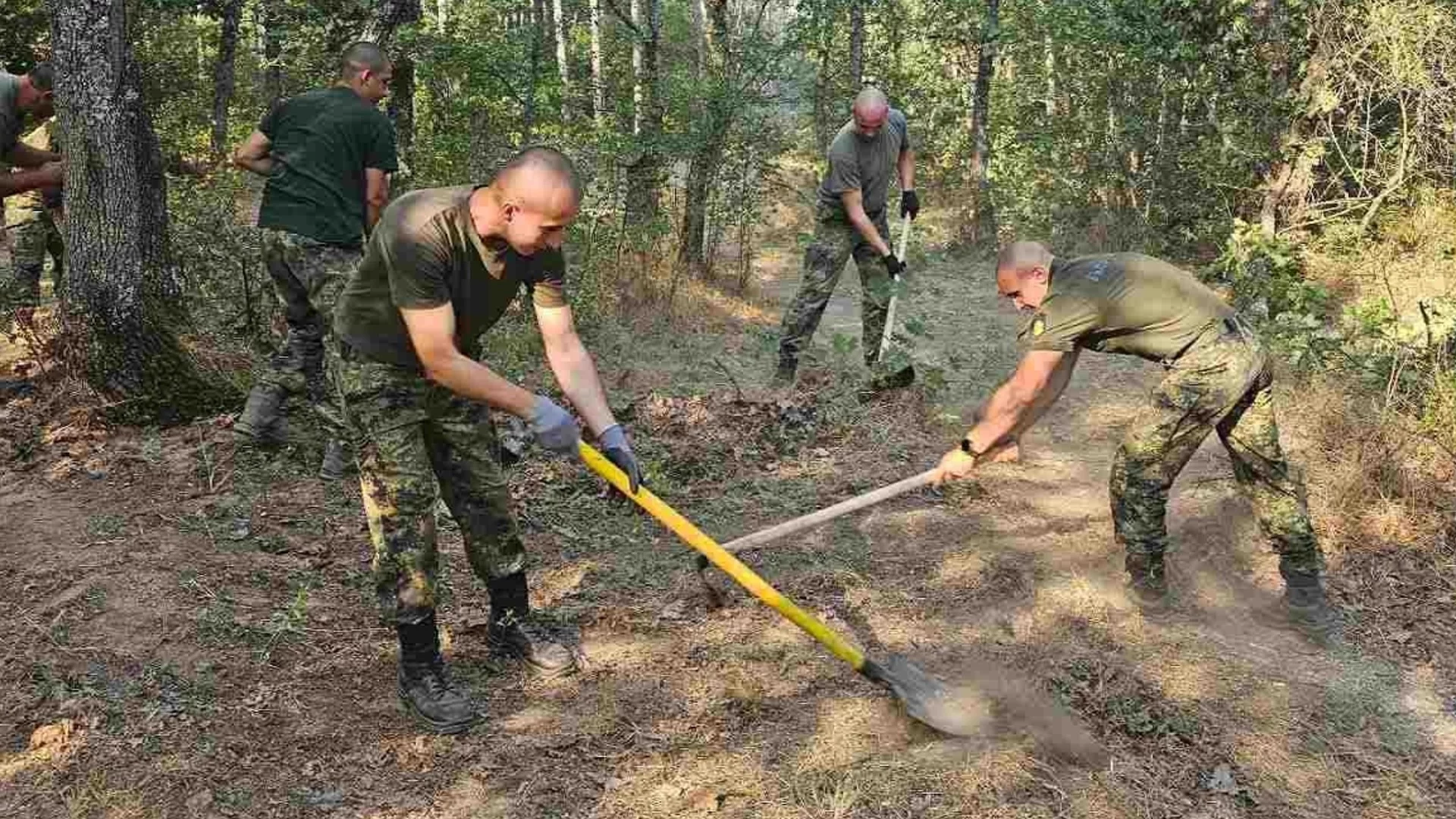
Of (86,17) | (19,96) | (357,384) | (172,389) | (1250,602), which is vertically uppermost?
(86,17)

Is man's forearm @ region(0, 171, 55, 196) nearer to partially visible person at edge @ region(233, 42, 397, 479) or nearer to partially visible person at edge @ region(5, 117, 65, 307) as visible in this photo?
partially visible person at edge @ region(233, 42, 397, 479)

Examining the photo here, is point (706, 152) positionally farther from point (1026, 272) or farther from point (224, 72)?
point (224, 72)

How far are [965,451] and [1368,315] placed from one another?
3.79 metres

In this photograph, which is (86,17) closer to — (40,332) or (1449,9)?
(40,332)

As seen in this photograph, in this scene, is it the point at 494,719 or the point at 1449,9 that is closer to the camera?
the point at 494,719

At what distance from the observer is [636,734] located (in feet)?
10.6

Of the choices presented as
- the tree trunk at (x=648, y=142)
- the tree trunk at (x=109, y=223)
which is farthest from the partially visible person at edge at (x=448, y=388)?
the tree trunk at (x=648, y=142)

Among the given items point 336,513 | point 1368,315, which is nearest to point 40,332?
point 336,513

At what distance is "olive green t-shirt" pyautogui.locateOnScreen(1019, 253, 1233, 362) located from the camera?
3672mm

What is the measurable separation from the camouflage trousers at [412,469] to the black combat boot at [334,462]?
5.41 feet

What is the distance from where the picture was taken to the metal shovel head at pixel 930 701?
3.23m

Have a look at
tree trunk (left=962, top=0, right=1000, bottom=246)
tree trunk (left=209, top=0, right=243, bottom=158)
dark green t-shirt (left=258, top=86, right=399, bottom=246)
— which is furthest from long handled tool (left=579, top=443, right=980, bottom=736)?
tree trunk (left=209, top=0, right=243, bottom=158)

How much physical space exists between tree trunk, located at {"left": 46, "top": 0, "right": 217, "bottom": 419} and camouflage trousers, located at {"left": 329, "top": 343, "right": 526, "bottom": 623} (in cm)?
231

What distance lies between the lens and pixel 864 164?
648 cm
